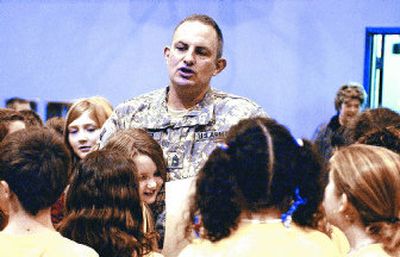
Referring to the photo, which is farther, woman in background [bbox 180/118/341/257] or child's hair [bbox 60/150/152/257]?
child's hair [bbox 60/150/152/257]

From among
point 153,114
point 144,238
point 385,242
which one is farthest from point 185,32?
point 385,242

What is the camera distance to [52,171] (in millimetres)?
2549

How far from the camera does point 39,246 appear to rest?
241 cm

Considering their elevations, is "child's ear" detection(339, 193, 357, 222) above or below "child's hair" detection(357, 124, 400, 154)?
below

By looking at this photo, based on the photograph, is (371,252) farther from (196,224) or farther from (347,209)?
(196,224)

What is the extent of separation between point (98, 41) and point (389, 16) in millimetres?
2745

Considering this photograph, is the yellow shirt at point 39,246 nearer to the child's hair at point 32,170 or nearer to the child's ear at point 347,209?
the child's hair at point 32,170

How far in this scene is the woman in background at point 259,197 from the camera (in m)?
2.09

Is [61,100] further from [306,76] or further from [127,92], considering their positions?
[306,76]

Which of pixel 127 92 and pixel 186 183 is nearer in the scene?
pixel 186 183

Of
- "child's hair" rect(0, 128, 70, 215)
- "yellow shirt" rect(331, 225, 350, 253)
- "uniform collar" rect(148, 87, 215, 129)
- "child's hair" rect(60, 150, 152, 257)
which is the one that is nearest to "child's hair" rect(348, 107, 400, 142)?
"yellow shirt" rect(331, 225, 350, 253)

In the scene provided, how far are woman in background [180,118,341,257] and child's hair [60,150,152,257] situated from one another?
0.54m

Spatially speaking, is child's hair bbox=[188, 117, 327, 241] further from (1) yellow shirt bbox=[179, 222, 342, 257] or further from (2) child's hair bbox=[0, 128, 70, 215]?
(2) child's hair bbox=[0, 128, 70, 215]

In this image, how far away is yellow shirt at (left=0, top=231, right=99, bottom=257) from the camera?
2.38m
